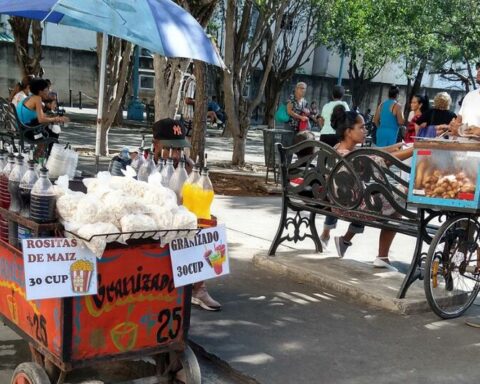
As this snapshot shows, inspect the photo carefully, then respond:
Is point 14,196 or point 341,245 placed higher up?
point 14,196

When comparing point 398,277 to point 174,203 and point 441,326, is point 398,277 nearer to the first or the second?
point 441,326

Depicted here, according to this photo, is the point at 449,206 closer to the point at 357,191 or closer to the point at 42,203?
the point at 357,191

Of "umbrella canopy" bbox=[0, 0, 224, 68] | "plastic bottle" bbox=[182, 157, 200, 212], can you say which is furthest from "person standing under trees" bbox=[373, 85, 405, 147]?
"plastic bottle" bbox=[182, 157, 200, 212]

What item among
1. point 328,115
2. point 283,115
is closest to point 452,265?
point 328,115

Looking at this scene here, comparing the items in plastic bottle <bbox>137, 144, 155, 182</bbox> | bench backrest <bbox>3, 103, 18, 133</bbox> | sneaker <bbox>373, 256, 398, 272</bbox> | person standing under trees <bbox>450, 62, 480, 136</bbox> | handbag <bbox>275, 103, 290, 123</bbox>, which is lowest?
sneaker <bbox>373, 256, 398, 272</bbox>

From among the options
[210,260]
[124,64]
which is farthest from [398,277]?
[124,64]

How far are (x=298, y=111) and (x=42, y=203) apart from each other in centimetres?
791

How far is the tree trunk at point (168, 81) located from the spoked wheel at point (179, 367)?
644cm

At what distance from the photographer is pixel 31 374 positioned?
9.25ft

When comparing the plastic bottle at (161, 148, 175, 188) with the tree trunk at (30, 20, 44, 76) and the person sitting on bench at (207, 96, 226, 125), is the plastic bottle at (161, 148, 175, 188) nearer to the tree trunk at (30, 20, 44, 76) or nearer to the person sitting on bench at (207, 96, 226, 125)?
the tree trunk at (30, 20, 44, 76)

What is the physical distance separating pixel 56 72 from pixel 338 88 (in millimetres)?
26185

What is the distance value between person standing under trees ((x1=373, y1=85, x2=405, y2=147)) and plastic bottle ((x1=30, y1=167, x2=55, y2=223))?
8.46m

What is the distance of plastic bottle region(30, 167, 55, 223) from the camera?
2762 mm

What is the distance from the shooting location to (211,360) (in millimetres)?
3832
